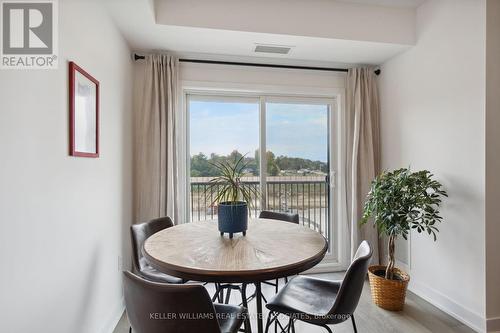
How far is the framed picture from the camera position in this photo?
1.48 metres

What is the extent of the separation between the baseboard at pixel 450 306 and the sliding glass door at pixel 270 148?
1.01 metres

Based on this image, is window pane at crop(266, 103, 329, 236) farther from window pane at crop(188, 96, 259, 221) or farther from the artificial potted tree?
the artificial potted tree

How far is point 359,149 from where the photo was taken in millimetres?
3098

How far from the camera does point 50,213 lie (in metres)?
1.28

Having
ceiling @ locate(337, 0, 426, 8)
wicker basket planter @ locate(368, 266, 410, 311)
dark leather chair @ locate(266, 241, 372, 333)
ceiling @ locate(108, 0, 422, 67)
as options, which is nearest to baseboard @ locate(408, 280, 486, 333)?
wicker basket planter @ locate(368, 266, 410, 311)

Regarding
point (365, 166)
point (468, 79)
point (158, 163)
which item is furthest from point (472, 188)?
point (158, 163)

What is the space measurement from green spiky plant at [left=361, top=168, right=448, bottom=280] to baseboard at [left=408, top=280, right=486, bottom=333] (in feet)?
1.58

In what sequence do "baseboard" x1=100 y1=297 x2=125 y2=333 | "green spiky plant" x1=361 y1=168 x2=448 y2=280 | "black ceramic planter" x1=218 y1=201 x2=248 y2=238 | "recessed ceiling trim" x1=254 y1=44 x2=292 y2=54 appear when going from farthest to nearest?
"recessed ceiling trim" x1=254 y1=44 x2=292 y2=54, "green spiky plant" x1=361 y1=168 x2=448 y2=280, "baseboard" x1=100 y1=297 x2=125 y2=333, "black ceramic planter" x1=218 y1=201 x2=248 y2=238

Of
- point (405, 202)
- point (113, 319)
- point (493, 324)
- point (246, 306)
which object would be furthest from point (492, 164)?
point (113, 319)

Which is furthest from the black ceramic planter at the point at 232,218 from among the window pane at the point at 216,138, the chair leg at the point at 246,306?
the window pane at the point at 216,138

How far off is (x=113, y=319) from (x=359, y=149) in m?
2.95

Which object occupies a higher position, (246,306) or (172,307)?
(172,307)

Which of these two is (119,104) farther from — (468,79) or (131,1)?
(468,79)

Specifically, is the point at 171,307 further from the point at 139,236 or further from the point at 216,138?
the point at 216,138
